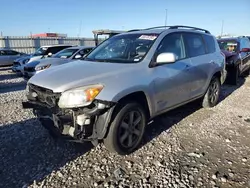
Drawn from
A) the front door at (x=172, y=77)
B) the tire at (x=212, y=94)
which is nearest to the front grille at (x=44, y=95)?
the front door at (x=172, y=77)


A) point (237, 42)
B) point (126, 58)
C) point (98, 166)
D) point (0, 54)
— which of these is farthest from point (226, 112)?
point (0, 54)

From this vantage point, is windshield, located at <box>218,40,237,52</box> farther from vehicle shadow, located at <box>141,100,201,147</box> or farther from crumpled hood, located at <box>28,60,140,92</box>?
crumpled hood, located at <box>28,60,140,92</box>

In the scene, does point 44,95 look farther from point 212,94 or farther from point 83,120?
point 212,94

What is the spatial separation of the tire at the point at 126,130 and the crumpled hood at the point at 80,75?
47cm

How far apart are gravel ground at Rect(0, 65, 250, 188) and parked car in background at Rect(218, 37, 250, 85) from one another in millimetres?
3732

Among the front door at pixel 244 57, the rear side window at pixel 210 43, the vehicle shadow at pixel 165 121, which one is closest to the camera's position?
the vehicle shadow at pixel 165 121

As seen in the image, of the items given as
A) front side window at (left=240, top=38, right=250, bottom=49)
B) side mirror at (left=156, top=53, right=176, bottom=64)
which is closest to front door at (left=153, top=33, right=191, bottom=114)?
side mirror at (left=156, top=53, right=176, bottom=64)

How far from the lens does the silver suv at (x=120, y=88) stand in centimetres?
281

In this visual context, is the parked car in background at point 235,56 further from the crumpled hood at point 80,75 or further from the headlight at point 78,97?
the headlight at point 78,97

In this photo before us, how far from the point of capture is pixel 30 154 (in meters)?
3.36

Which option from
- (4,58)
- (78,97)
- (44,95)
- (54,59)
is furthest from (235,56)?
(4,58)

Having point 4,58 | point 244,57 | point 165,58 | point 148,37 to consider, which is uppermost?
point 148,37

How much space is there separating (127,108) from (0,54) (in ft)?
51.6

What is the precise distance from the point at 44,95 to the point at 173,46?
239 centimetres
